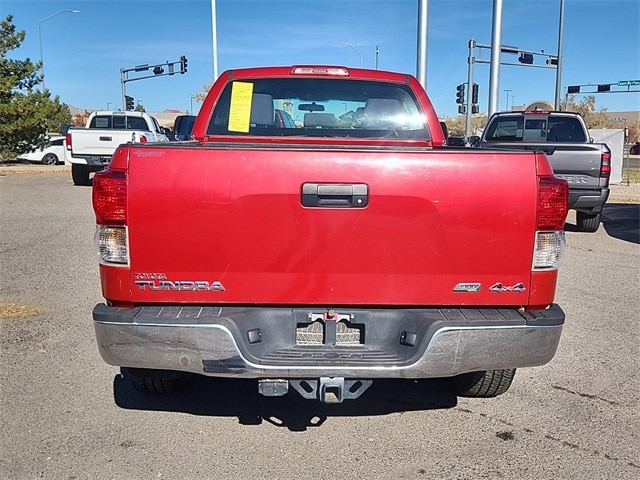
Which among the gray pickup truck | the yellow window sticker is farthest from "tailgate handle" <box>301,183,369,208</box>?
the gray pickup truck

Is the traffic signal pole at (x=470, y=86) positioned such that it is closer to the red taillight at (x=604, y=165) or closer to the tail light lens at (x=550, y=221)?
the red taillight at (x=604, y=165)

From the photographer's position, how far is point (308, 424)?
11.9 feet

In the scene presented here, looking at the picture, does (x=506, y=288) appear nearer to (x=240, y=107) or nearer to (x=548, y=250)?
(x=548, y=250)

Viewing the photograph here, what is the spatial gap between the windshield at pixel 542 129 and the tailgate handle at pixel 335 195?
31.9ft

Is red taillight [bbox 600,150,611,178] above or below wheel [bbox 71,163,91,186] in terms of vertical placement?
above

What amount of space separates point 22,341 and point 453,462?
3.57 meters

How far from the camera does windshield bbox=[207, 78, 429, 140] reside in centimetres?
454

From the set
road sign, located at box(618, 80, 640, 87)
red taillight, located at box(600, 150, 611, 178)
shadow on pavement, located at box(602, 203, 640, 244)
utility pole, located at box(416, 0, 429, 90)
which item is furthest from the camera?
road sign, located at box(618, 80, 640, 87)

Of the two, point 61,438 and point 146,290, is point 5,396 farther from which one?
point 146,290

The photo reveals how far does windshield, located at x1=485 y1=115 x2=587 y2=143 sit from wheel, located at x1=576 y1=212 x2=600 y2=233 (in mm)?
1596

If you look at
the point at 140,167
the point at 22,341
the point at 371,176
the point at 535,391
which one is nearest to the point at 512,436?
the point at 535,391

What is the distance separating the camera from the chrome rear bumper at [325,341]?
9.37 feet

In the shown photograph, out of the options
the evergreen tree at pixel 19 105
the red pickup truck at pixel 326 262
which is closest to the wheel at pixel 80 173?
the evergreen tree at pixel 19 105

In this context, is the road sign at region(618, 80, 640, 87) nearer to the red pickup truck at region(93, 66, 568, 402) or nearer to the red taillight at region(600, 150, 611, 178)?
the red taillight at region(600, 150, 611, 178)
